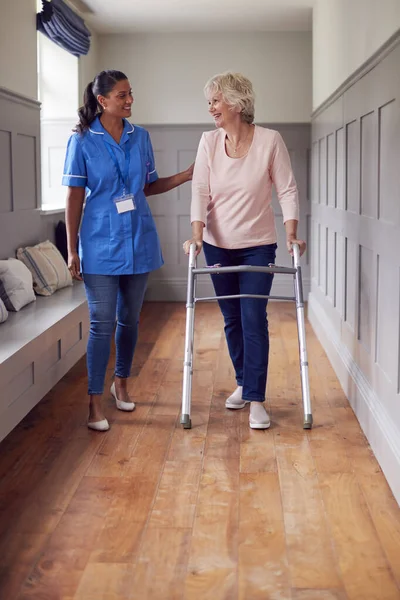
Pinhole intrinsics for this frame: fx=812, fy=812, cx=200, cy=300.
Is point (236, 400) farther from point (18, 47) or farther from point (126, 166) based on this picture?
point (18, 47)

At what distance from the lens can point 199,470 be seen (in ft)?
9.99

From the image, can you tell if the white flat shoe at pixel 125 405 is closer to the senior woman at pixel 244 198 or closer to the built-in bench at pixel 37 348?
the built-in bench at pixel 37 348

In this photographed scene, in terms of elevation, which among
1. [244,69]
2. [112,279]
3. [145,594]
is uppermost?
[244,69]

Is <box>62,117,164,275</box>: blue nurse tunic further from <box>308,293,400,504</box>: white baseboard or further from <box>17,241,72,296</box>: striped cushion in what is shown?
<box>17,241,72,296</box>: striped cushion

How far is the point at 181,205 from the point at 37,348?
4201 mm

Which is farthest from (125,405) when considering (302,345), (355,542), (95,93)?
(355,542)

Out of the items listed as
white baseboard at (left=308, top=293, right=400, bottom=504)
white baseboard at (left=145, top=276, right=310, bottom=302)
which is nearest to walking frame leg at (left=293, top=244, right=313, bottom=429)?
white baseboard at (left=308, top=293, right=400, bottom=504)

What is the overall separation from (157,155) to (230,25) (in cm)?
132

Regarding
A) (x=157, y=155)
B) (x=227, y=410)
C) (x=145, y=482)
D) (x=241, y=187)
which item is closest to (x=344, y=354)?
(x=227, y=410)

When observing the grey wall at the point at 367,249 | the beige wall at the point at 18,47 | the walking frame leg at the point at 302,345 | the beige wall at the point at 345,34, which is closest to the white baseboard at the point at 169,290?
the beige wall at the point at 345,34

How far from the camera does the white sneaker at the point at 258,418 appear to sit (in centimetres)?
354

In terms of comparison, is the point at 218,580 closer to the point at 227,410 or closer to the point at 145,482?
the point at 145,482

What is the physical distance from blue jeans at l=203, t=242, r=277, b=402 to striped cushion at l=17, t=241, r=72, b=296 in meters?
1.46

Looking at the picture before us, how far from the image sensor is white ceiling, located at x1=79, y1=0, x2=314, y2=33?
20.5 feet
